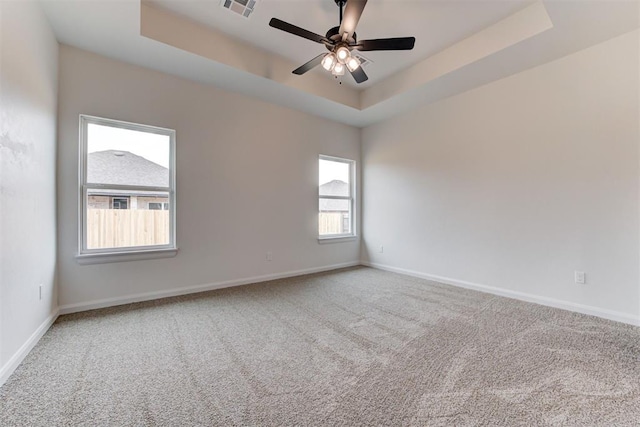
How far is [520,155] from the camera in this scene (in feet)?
10.8

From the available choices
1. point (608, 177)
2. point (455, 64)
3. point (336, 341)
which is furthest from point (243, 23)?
point (608, 177)

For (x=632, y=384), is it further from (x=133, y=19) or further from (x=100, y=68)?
(x=100, y=68)

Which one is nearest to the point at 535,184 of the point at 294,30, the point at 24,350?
the point at 294,30

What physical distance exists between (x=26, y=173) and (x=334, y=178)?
3983mm

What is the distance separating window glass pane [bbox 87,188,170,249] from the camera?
2.96 metres

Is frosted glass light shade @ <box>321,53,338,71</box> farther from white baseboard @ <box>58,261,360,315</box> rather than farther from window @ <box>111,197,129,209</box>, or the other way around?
white baseboard @ <box>58,261,360,315</box>

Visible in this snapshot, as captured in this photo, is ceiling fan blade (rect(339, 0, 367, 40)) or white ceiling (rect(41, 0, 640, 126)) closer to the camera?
ceiling fan blade (rect(339, 0, 367, 40))

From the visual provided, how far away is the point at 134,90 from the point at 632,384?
4986mm

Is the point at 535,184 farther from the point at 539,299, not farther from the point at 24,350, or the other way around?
the point at 24,350

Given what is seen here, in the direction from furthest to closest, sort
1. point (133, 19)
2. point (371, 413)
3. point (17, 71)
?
1. point (133, 19)
2. point (17, 71)
3. point (371, 413)

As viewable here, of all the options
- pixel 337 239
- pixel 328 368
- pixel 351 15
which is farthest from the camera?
pixel 337 239

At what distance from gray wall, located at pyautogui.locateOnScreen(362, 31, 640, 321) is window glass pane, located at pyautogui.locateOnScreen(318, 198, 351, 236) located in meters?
1.03

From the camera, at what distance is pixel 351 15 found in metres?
2.06

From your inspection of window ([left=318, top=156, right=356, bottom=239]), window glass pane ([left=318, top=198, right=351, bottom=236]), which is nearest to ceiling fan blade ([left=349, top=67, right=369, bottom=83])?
window ([left=318, top=156, right=356, bottom=239])
